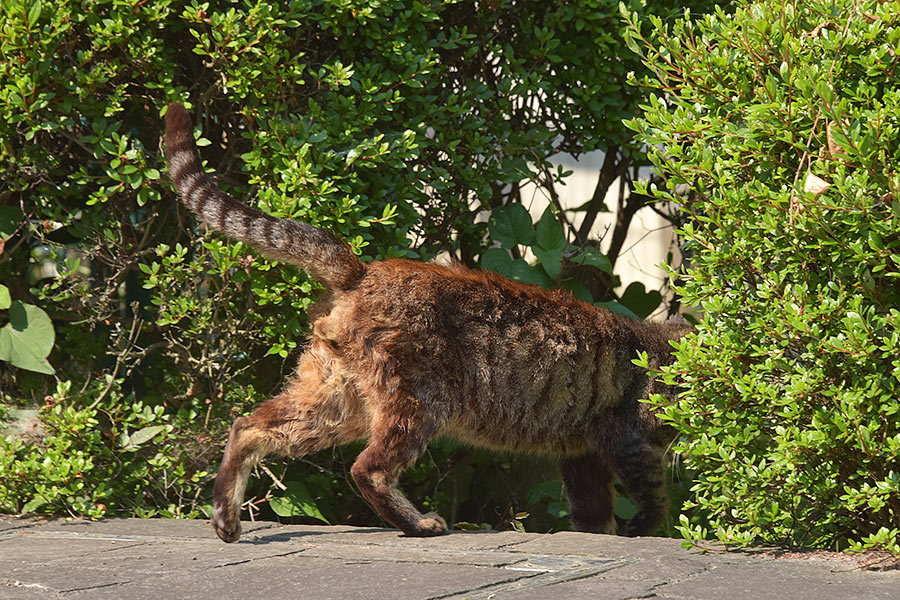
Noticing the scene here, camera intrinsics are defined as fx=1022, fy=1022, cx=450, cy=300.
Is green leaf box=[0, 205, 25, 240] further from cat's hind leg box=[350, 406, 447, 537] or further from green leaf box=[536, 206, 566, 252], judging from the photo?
green leaf box=[536, 206, 566, 252]

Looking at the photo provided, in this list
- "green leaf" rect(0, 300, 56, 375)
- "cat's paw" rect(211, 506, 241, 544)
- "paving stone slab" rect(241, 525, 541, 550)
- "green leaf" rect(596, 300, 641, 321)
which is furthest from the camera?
"green leaf" rect(596, 300, 641, 321)

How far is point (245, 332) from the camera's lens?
5.31m

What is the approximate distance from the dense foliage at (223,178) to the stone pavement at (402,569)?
944 millimetres

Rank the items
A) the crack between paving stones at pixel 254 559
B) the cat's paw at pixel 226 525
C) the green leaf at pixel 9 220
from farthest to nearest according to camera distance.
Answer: the green leaf at pixel 9 220
the cat's paw at pixel 226 525
the crack between paving stones at pixel 254 559

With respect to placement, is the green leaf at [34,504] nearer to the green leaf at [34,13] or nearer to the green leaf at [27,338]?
the green leaf at [27,338]

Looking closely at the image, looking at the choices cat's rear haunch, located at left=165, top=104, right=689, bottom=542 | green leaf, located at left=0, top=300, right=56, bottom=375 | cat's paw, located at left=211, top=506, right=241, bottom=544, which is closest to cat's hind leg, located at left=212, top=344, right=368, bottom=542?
cat's rear haunch, located at left=165, top=104, right=689, bottom=542

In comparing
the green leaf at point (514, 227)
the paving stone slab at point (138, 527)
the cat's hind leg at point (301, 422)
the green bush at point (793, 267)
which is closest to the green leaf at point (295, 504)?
the paving stone slab at point (138, 527)

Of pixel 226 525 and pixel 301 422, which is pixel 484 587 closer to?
pixel 226 525

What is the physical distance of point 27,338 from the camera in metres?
5.20

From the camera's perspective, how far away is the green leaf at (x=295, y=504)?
17.6 feet

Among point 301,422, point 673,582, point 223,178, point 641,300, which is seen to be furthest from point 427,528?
point 641,300

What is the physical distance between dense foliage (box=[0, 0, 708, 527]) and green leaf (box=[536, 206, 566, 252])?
1 cm

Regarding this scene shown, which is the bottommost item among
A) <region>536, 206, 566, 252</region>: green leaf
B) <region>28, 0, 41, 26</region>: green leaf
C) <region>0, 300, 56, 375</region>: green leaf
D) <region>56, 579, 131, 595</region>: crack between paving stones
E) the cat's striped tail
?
<region>56, 579, 131, 595</region>: crack between paving stones

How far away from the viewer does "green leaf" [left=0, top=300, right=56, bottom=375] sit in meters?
5.13
